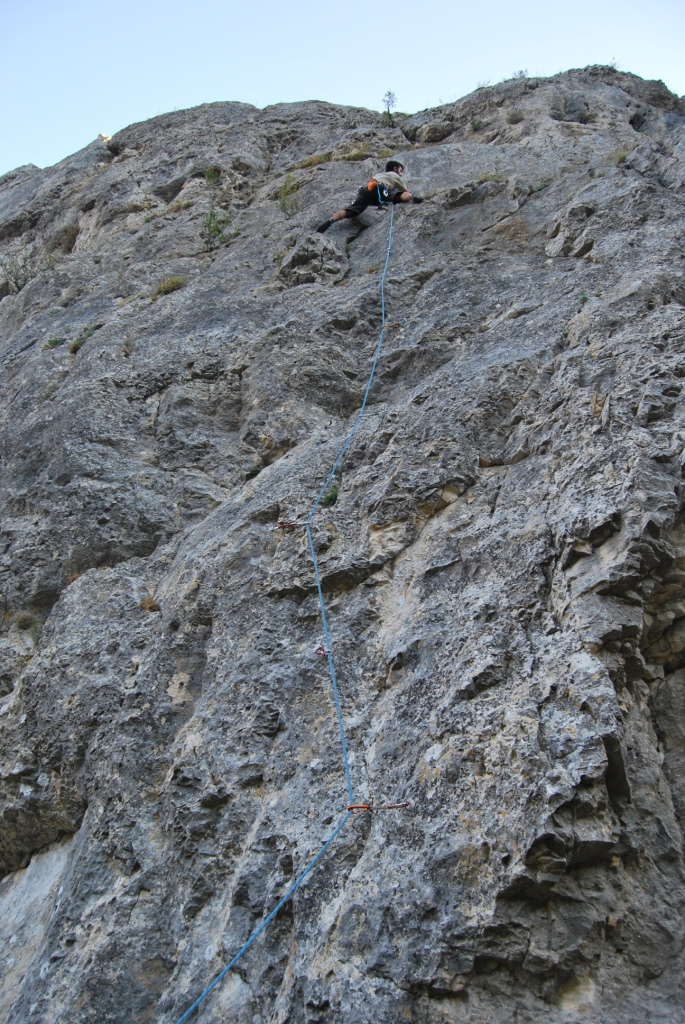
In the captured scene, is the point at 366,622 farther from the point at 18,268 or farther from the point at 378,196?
the point at 18,268

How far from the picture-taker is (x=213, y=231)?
1145cm

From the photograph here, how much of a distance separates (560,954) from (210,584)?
11.5ft

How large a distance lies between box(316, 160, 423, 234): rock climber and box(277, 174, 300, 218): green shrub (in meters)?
0.83

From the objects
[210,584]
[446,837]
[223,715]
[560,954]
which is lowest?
[560,954]

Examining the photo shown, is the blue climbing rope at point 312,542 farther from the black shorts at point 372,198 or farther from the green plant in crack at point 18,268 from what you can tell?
the green plant in crack at point 18,268

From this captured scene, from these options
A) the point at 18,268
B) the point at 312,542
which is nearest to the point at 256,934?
the point at 312,542

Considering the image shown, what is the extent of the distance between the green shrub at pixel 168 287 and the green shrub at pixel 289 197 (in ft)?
6.28

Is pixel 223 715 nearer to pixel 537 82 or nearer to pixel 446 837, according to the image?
pixel 446 837

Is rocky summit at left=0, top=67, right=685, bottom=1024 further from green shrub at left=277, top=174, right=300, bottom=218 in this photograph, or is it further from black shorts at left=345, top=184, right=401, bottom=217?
green shrub at left=277, top=174, right=300, bottom=218

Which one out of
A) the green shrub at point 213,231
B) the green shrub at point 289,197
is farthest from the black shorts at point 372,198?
the green shrub at point 213,231

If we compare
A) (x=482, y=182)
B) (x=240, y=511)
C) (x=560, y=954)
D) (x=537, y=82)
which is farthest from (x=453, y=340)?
(x=537, y=82)

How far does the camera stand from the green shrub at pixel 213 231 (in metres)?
11.3

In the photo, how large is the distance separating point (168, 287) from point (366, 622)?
20.5ft

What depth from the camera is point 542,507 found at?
18.1 ft
